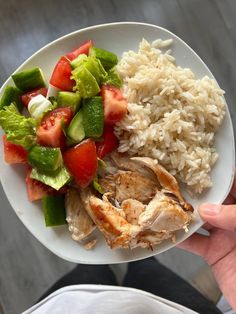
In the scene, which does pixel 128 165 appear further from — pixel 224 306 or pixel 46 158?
pixel 224 306

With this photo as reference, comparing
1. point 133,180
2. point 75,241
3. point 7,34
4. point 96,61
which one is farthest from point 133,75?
point 7,34

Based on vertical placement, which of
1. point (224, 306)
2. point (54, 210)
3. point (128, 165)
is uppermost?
point (128, 165)

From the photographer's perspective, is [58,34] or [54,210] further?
[58,34]

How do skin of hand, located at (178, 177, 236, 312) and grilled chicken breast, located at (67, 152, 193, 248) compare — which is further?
skin of hand, located at (178, 177, 236, 312)

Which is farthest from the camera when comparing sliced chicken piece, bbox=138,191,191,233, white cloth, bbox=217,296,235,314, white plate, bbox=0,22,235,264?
white cloth, bbox=217,296,235,314

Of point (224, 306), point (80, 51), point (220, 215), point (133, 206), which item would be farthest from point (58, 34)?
point (224, 306)

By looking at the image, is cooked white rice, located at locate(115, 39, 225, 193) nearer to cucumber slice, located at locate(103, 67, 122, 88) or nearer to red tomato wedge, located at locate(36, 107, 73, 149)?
Result: cucumber slice, located at locate(103, 67, 122, 88)

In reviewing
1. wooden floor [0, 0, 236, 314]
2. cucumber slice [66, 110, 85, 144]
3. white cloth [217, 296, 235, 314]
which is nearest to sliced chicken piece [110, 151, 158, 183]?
cucumber slice [66, 110, 85, 144]
